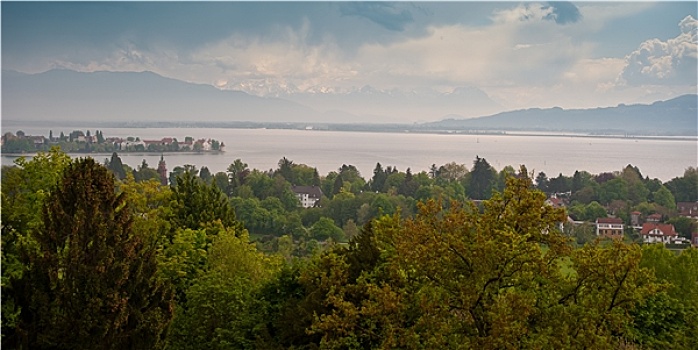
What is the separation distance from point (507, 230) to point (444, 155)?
3259 inches

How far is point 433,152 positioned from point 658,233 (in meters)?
59.9

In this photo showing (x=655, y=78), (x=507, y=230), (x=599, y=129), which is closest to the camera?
(x=507, y=230)

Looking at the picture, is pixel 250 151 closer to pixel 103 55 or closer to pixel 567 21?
pixel 103 55

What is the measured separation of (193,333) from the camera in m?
9.23

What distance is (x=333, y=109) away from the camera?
109312 millimetres

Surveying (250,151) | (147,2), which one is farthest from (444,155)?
(147,2)

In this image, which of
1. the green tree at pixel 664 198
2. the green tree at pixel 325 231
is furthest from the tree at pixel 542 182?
the green tree at pixel 325 231

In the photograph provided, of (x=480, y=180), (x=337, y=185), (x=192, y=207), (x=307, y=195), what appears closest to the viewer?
(x=192, y=207)

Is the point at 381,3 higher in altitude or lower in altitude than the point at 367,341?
Answer: higher

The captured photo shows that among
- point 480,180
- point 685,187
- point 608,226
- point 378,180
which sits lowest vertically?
point 608,226

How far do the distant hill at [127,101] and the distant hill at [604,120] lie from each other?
31270 mm

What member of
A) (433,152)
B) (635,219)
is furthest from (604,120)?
(635,219)

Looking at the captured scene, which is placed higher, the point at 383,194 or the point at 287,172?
the point at 287,172

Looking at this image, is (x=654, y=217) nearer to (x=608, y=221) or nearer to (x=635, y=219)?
(x=635, y=219)
